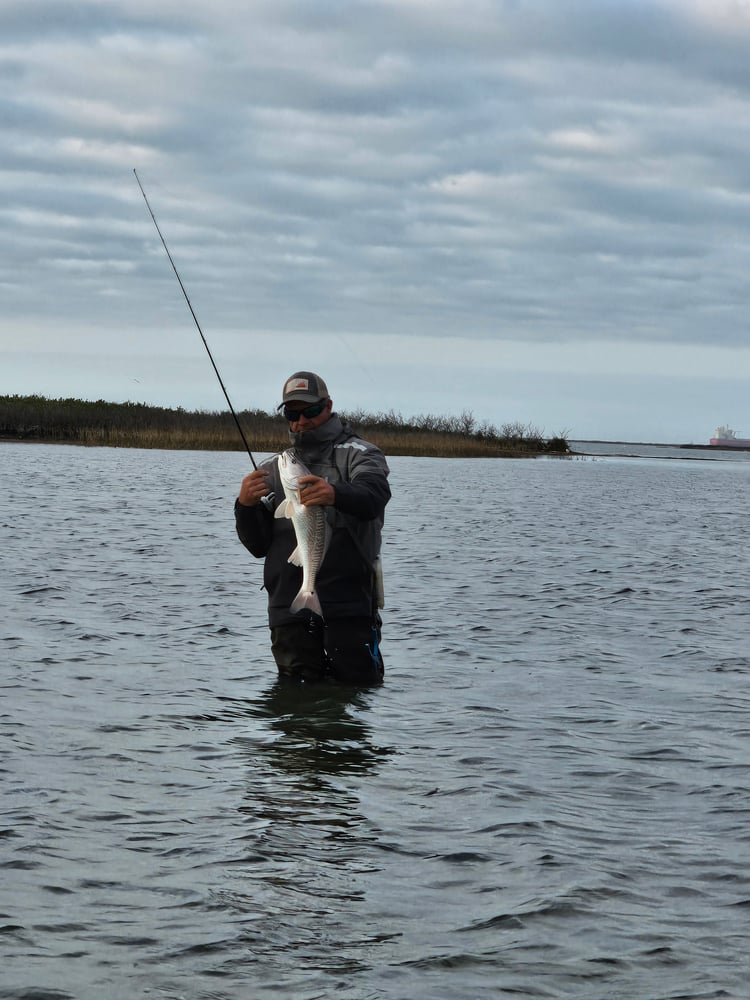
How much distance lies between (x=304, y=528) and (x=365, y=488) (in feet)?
1.50

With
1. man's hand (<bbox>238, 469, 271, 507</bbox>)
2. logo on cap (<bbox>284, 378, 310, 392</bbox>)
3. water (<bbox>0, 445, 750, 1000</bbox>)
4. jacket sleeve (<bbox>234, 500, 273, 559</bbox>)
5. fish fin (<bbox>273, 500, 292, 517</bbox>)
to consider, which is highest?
logo on cap (<bbox>284, 378, 310, 392</bbox>)

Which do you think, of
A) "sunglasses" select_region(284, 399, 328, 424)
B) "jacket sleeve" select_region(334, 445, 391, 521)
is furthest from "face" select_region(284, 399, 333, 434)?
"jacket sleeve" select_region(334, 445, 391, 521)

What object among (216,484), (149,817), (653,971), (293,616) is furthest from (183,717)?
(216,484)

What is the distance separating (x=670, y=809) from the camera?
6496mm

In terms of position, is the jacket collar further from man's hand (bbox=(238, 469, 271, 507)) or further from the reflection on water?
the reflection on water

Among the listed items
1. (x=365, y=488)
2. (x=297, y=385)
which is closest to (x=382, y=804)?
(x=365, y=488)

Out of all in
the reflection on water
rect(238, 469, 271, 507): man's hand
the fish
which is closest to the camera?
the reflection on water

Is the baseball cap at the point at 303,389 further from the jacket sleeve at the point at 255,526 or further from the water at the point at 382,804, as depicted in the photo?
the water at the point at 382,804

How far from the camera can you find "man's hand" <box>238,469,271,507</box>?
7.68 m

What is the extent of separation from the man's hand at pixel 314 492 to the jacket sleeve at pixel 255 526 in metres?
0.59

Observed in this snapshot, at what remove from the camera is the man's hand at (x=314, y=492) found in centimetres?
732

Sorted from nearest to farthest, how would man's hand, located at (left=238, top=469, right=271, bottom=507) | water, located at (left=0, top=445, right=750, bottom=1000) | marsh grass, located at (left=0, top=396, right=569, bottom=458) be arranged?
water, located at (left=0, top=445, right=750, bottom=1000), man's hand, located at (left=238, top=469, right=271, bottom=507), marsh grass, located at (left=0, top=396, right=569, bottom=458)

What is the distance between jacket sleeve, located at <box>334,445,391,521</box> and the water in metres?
1.41

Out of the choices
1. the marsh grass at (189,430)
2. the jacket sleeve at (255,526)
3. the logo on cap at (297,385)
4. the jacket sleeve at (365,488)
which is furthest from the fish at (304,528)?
the marsh grass at (189,430)
